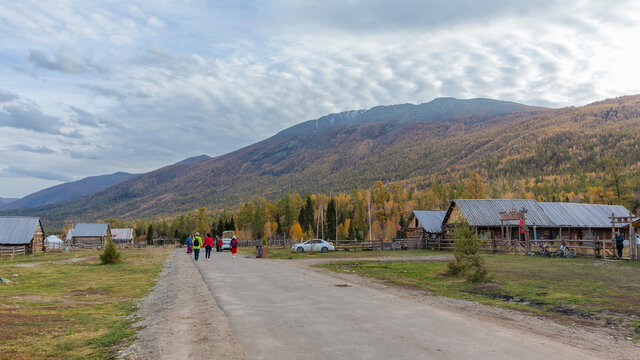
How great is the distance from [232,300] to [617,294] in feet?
38.0

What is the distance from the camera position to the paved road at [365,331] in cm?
657

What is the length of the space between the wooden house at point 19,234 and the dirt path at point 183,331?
162ft

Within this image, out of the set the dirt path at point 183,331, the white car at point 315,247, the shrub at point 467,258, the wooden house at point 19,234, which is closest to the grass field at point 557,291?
the shrub at point 467,258

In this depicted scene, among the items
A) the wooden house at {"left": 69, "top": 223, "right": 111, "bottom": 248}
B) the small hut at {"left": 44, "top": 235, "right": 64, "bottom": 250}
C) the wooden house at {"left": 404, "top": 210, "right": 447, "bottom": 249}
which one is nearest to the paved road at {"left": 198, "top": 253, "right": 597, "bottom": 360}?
the wooden house at {"left": 404, "top": 210, "right": 447, "bottom": 249}

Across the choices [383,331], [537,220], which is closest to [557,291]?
[383,331]

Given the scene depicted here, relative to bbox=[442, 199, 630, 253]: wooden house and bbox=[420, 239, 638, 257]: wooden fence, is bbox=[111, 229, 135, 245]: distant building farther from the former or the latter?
bbox=[420, 239, 638, 257]: wooden fence

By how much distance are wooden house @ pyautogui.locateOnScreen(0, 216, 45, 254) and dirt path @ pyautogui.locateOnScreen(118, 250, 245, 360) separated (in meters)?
49.3

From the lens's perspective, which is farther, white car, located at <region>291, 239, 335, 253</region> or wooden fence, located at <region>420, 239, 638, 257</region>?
white car, located at <region>291, 239, 335, 253</region>

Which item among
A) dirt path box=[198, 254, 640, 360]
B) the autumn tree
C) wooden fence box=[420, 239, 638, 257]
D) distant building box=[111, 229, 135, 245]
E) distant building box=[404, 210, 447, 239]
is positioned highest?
the autumn tree

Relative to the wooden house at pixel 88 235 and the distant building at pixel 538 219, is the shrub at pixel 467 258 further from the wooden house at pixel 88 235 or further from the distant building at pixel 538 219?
the wooden house at pixel 88 235

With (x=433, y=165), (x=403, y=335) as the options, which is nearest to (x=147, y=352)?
(x=403, y=335)

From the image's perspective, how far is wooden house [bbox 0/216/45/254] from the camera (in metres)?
51.7

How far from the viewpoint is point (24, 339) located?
25.2ft

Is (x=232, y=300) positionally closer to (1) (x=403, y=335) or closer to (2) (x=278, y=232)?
Answer: (1) (x=403, y=335)
